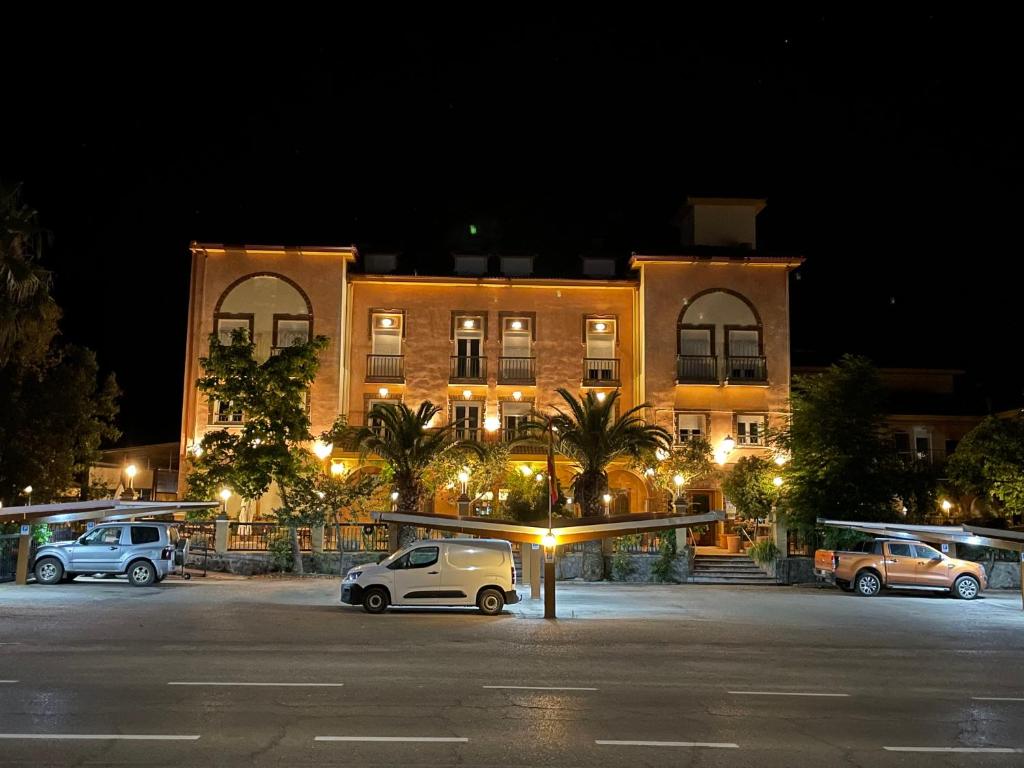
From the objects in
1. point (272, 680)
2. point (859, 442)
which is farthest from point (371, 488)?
point (272, 680)

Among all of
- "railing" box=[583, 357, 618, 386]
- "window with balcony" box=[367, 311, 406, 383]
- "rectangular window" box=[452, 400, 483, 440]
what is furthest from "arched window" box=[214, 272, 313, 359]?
"railing" box=[583, 357, 618, 386]

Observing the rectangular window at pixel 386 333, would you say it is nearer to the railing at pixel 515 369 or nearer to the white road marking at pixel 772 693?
the railing at pixel 515 369

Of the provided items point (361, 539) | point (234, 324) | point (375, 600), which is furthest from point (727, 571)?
point (234, 324)

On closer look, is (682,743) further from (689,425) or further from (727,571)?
(689,425)

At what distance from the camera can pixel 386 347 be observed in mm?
37562

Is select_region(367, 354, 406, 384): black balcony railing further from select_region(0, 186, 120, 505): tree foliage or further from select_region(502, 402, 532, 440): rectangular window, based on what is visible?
select_region(0, 186, 120, 505): tree foliage

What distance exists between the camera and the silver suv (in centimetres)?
2458

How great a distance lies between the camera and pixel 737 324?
122 feet

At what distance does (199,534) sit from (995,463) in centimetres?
2587

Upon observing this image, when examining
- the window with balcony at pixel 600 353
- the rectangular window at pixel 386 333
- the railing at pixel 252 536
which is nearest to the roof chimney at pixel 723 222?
the window with balcony at pixel 600 353

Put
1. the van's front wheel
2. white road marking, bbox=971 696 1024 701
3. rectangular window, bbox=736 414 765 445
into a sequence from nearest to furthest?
white road marking, bbox=971 696 1024 701, the van's front wheel, rectangular window, bbox=736 414 765 445

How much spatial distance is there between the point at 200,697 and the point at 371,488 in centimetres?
2028

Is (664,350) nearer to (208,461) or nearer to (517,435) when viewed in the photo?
(517,435)

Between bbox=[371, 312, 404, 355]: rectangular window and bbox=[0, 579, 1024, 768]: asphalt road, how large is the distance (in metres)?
18.8
